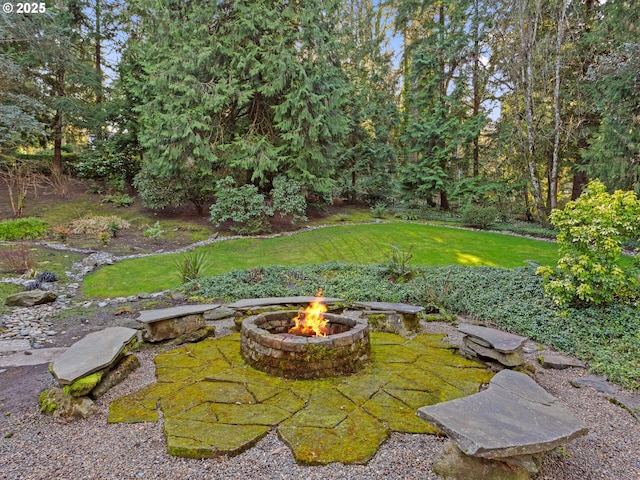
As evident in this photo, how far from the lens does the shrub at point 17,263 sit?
23.2 ft

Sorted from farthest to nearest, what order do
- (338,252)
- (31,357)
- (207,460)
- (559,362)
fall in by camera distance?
(338,252), (31,357), (559,362), (207,460)

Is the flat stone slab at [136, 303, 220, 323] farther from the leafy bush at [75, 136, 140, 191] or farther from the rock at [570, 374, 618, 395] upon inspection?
the leafy bush at [75, 136, 140, 191]

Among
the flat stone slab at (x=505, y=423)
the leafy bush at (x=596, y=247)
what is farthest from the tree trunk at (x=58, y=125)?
the leafy bush at (x=596, y=247)

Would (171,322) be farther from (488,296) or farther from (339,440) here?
(488,296)

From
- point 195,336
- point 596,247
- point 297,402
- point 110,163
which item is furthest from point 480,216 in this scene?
point 110,163

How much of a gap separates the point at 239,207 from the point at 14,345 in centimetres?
744

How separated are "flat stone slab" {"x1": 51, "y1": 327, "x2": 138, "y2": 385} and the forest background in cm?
789

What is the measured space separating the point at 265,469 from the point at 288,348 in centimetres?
112

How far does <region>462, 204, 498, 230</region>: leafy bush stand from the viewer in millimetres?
12898

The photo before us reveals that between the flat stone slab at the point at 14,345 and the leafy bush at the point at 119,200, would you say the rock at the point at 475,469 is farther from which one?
the leafy bush at the point at 119,200

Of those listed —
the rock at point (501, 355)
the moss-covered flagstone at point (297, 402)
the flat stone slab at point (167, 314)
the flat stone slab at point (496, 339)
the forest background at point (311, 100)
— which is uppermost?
the forest background at point (311, 100)

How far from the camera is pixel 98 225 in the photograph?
428 inches

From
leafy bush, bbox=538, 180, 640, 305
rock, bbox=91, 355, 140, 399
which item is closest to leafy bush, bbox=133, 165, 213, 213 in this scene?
rock, bbox=91, 355, 140, 399

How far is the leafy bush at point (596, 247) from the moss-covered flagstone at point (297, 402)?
196 cm
